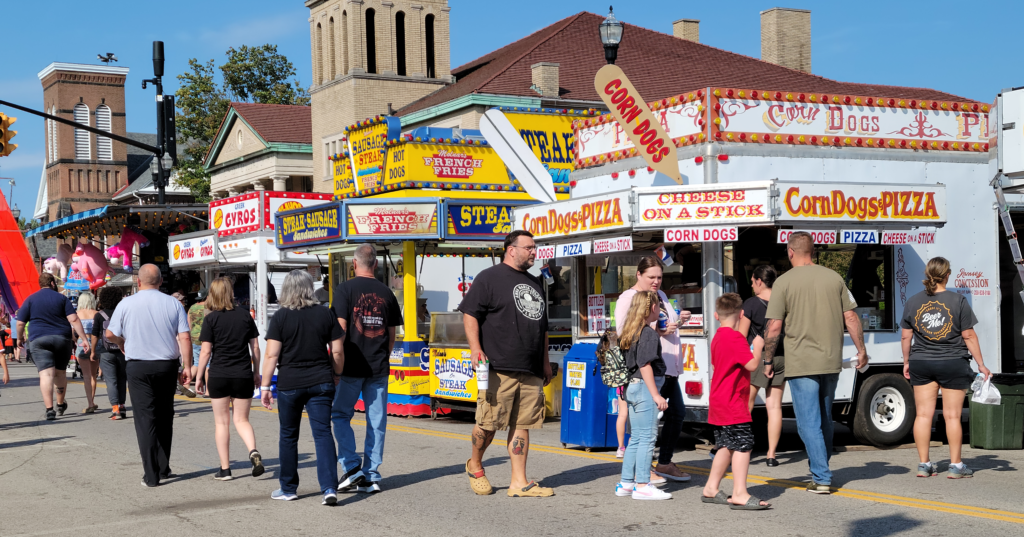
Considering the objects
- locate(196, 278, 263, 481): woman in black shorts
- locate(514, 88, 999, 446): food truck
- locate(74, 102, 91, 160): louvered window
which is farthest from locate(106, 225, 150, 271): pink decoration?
locate(74, 102, 91, 160): louvered window

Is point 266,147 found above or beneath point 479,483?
above

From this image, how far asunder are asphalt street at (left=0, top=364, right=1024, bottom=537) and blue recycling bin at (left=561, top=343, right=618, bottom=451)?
0.18m

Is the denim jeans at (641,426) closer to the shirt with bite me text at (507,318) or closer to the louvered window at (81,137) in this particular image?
the shirt with bite me text at (507,318)

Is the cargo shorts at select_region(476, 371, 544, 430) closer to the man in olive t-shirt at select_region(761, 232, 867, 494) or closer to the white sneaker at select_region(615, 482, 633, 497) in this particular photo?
the white sneaker at select_region(615, 482, 633, 497)

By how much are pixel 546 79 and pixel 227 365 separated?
28078mm

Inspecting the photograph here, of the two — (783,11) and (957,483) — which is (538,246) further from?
(783,11)

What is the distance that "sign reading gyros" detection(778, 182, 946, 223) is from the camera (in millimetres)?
10555

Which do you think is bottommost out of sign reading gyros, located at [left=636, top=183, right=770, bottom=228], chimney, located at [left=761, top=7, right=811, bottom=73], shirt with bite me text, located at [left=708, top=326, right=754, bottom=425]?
shirt with bite me text, located at [left=708, top=326, right=754, bottom=425]

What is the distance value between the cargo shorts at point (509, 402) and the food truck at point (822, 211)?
3.04 m

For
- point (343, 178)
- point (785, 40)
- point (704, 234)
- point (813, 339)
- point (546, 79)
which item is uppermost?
point (785, 40)

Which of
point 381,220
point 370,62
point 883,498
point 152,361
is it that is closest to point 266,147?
point 370,62

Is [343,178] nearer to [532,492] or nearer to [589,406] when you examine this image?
[589,406]

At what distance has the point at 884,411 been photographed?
11258 millimetres

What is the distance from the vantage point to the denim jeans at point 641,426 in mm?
7910
